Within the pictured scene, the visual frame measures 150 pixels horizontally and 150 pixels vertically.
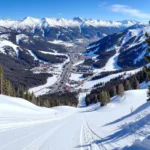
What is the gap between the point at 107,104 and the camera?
123m

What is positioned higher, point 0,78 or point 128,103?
point 0,78

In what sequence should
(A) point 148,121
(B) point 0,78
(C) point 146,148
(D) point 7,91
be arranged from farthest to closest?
(D) point 7,91 < (B) point 0,78 < (A) point 148,121 < (C) point 146,148

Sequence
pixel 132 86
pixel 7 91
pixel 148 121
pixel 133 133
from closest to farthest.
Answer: pixel 133 133, pixel 148 121, pixel 7 91, pixel 132 86

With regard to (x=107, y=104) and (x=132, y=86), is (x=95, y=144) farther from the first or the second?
(x=132, y=86)

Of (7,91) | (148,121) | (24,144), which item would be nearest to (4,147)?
(24,144)

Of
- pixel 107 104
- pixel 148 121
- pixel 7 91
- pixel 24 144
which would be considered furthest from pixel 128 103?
pixel 24 144

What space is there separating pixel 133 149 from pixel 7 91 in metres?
100

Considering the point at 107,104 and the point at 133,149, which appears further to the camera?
the point at 107,104

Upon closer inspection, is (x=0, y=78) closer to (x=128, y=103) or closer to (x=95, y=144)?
(x=128, y=103)

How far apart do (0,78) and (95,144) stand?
3408 inches

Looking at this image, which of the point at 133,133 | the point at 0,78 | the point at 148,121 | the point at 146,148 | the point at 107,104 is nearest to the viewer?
the point at 146,148

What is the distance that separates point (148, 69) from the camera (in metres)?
27.9

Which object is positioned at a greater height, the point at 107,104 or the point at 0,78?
the point at 0,78

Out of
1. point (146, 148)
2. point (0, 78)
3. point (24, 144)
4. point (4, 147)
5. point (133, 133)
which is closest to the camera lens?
point (146, 148)
